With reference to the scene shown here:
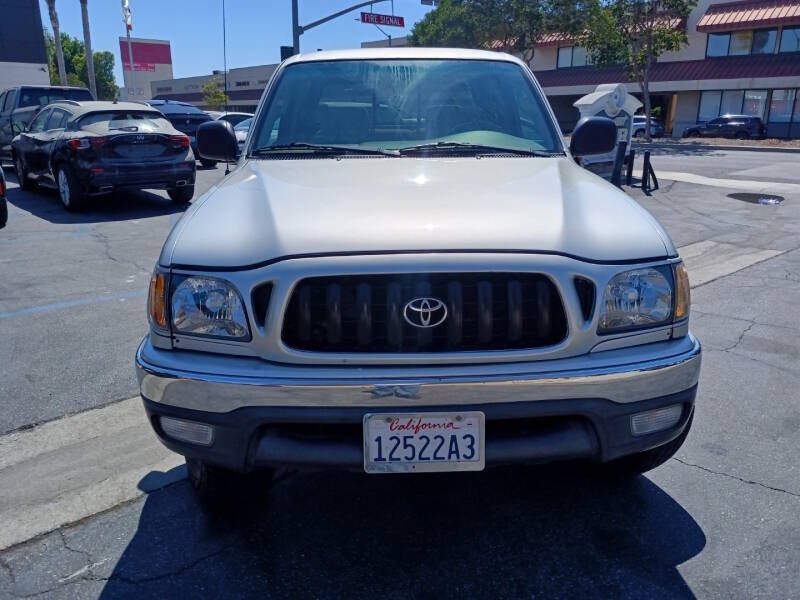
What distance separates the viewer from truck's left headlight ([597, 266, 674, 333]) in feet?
7.63

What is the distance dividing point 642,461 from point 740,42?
44568 mm

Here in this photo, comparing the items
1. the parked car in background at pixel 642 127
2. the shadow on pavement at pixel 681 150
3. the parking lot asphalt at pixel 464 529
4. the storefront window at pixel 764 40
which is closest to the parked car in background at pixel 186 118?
the parking lot asphalt at pixel 464 529

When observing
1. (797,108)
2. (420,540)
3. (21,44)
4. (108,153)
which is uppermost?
(21,44)

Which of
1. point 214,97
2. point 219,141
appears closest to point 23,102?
point 219,141

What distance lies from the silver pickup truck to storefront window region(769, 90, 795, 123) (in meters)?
43.4

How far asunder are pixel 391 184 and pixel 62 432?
2.21 metres

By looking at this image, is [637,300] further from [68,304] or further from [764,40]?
[764,40]

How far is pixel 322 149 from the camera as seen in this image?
3.45m

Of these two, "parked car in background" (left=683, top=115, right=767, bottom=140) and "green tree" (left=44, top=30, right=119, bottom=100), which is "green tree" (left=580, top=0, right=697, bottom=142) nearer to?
"parked car in background" (left=683, top=115, right=767, bottom=140)

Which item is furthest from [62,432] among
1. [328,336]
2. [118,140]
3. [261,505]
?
[118,140]

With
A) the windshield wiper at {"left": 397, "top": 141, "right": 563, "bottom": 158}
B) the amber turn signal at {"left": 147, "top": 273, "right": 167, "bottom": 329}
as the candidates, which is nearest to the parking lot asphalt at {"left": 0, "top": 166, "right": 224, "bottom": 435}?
the amber turn signal at {"left": 147, "top": 273, "right": 167, "bottom": 329}

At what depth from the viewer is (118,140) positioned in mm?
9945

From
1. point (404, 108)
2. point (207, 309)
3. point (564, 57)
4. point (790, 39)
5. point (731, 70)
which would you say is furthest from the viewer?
point (564, 57)

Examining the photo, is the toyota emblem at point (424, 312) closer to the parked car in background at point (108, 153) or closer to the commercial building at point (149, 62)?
the parked car in background at point (108, 153)
